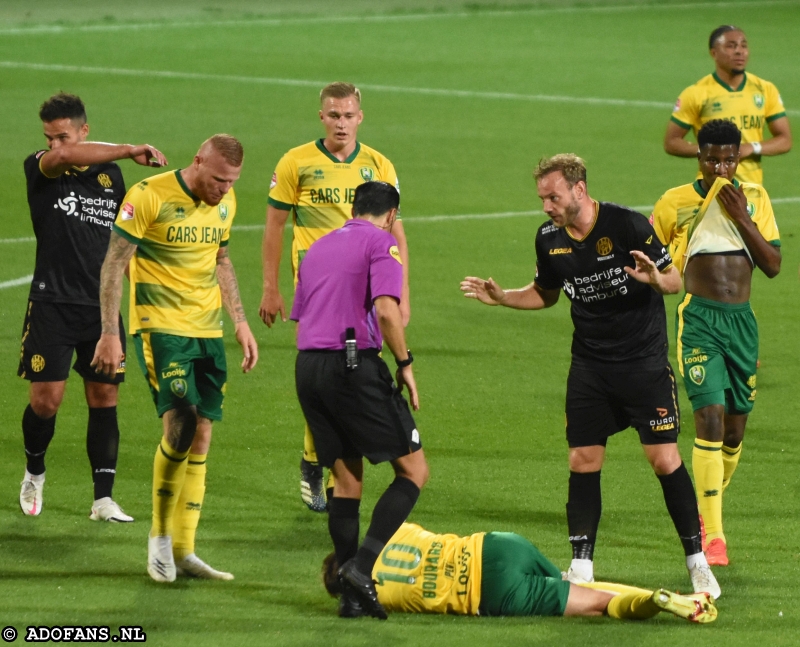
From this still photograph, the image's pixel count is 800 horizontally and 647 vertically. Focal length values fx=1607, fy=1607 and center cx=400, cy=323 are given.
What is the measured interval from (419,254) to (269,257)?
24.4ft

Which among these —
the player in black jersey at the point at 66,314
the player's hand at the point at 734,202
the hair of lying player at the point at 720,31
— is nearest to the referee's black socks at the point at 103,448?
the player in black jersey at the point at 66,314

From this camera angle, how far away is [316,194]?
9305 mm

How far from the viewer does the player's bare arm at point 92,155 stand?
26.6 feet

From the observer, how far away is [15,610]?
23.1 feet

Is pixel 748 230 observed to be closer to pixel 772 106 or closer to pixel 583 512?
pixel 583 512

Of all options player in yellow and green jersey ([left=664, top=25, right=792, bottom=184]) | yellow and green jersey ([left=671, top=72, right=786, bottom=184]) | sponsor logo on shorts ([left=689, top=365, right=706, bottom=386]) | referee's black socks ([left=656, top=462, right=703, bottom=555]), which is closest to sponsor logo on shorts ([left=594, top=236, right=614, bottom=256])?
Result: referee's black socks ([left=656, top=462, right=703, bottom=555])

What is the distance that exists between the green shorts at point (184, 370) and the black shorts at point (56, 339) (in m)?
1.18

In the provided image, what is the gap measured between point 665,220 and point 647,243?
145 centimetres

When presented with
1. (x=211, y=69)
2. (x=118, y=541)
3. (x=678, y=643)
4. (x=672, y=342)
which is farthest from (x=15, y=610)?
(x=211, y=69)

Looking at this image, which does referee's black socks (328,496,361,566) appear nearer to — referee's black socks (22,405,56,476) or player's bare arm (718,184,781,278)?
referee's black socks (22,405,56,476)

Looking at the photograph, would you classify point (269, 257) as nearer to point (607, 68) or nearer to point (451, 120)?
point (451, 120)

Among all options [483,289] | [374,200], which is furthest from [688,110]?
[374,200]

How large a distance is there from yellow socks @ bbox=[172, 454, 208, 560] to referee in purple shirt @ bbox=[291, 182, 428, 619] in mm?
942

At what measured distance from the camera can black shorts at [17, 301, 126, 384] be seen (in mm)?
8961
